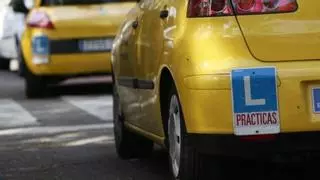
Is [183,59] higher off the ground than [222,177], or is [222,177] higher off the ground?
[183,59]

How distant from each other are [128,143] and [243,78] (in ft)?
8.18

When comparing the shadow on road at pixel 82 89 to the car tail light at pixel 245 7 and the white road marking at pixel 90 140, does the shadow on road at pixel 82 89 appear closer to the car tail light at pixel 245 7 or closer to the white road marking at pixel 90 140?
the white road marking at pixel 90 140

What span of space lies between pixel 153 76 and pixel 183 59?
0.75 metres

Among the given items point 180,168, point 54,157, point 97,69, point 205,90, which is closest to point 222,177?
point 180,168

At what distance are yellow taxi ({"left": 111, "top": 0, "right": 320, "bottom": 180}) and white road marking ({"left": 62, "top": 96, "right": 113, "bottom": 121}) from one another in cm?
458

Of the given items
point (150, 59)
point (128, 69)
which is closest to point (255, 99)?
point (150, 59)

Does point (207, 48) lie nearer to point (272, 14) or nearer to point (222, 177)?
point (272, 14)

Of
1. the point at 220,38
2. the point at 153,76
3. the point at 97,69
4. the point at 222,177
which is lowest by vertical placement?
the point at 97,69

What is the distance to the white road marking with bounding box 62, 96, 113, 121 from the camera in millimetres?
10124

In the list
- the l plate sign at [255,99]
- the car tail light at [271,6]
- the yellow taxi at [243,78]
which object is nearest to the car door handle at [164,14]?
the yellow taxi at [243,78]

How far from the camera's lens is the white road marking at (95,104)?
33.2 feet

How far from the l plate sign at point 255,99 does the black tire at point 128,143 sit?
7.66ft

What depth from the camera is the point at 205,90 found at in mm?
4816

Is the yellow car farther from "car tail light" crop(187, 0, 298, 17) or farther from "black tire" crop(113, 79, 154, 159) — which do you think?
"car tail light" crop(187, 0, 298, 17)
